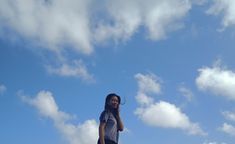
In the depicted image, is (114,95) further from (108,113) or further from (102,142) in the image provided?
(102,142)

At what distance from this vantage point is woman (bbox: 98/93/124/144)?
11.5m

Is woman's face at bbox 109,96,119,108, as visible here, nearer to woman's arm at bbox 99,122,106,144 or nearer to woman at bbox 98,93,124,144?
woman at bbox 98,93,124,144

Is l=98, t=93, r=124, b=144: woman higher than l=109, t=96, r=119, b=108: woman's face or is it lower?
lower

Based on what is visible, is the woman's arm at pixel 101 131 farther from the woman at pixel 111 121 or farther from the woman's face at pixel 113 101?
the woman's face at pixel 113 101

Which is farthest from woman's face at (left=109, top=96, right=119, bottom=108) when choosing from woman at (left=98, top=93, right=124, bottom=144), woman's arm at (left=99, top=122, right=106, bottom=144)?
woman's arm at (left=99, top=122, right=106, bottom=144)

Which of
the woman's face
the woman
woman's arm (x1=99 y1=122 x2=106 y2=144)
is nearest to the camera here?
woman's arm (x1=99 y1=122 x2=106 y2=144)

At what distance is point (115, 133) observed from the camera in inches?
463

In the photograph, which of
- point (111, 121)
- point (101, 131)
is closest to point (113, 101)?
point (111, 121)

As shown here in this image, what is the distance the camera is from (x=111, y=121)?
38.3 feet

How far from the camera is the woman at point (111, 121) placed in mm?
11547

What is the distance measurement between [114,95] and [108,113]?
47 centimetres

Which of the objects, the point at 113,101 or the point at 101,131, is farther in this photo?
the point at 113,101

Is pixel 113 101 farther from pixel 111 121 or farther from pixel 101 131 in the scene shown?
pixel 101 131

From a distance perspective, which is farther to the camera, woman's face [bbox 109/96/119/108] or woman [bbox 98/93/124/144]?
woman's face [bbox 109/96/119/108]
